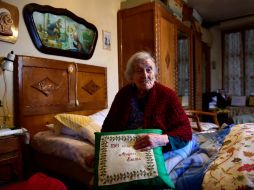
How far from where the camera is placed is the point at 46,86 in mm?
1993

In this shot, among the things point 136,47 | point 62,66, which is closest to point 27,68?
point 62,66

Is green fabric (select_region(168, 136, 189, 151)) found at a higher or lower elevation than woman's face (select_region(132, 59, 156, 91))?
lower

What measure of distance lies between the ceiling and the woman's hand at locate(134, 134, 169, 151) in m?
3.12

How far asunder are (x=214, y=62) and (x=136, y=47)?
8.80ft

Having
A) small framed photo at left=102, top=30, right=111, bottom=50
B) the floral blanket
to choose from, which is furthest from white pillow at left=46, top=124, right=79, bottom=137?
small framed photo at left=102, top=30, right=111, bottom=50

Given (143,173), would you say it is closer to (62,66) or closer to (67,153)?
(67,153)

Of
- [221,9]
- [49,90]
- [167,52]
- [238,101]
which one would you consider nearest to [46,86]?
[49,90]

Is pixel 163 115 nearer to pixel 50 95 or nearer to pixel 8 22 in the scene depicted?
pixel 50 95

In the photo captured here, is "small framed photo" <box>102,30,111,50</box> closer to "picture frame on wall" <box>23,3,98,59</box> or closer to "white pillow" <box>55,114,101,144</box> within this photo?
"picture frame on wall" <box>23,3,98,59</box>

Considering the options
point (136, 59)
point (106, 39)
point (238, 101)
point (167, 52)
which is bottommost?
point (238, 101)

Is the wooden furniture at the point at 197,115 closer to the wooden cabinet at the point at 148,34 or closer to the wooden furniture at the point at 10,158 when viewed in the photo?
the wooden cabinet at the point at 148,34

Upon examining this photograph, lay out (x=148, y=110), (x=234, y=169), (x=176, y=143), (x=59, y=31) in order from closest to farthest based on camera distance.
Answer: (x=234, y=169) → (x=176, y=143) → (x=148, y=110) → (x=59, y=31)

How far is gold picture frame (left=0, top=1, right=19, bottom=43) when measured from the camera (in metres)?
1.70

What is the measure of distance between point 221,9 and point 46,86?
3407mm
